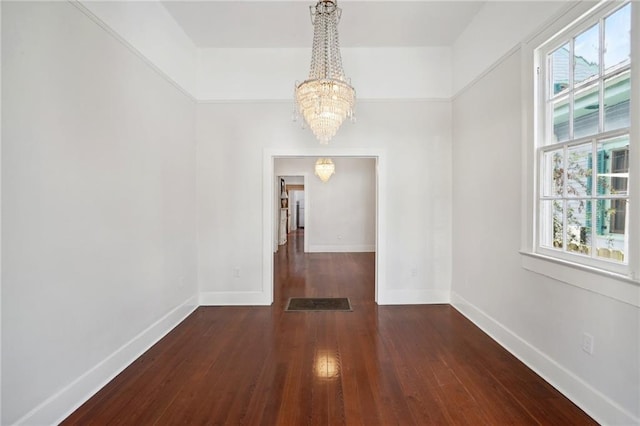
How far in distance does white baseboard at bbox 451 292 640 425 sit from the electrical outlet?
0.22 metres

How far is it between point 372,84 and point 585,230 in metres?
2.82

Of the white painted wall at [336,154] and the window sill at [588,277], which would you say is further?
the white painted wall at [336,154]

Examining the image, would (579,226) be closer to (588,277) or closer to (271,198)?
(588,277)

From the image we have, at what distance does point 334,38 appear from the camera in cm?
259

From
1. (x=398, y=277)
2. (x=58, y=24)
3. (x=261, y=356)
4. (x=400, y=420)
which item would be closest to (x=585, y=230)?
(x=400, y=420)

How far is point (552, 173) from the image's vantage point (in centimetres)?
229

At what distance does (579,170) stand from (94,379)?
12.3 ft

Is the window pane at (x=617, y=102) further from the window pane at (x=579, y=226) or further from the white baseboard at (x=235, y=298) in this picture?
the white baseboard at (x=235, y=298)

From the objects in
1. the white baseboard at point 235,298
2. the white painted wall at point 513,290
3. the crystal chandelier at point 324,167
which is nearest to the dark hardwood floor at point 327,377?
the white painted wall at point 513,290

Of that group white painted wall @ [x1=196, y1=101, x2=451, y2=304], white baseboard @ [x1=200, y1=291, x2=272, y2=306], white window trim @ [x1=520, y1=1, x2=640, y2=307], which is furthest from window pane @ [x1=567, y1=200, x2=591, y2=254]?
white baseboard @ [x1=200, y1=291, x2=272, y2=306]

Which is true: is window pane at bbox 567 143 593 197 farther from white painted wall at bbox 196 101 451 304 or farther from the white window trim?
white painted wall at bbox 196 101 451 304

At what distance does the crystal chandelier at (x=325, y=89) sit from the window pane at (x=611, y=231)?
194 cm

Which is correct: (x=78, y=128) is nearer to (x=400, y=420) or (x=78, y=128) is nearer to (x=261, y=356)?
(x=261, y=356)

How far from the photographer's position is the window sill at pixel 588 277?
5.27 feet
